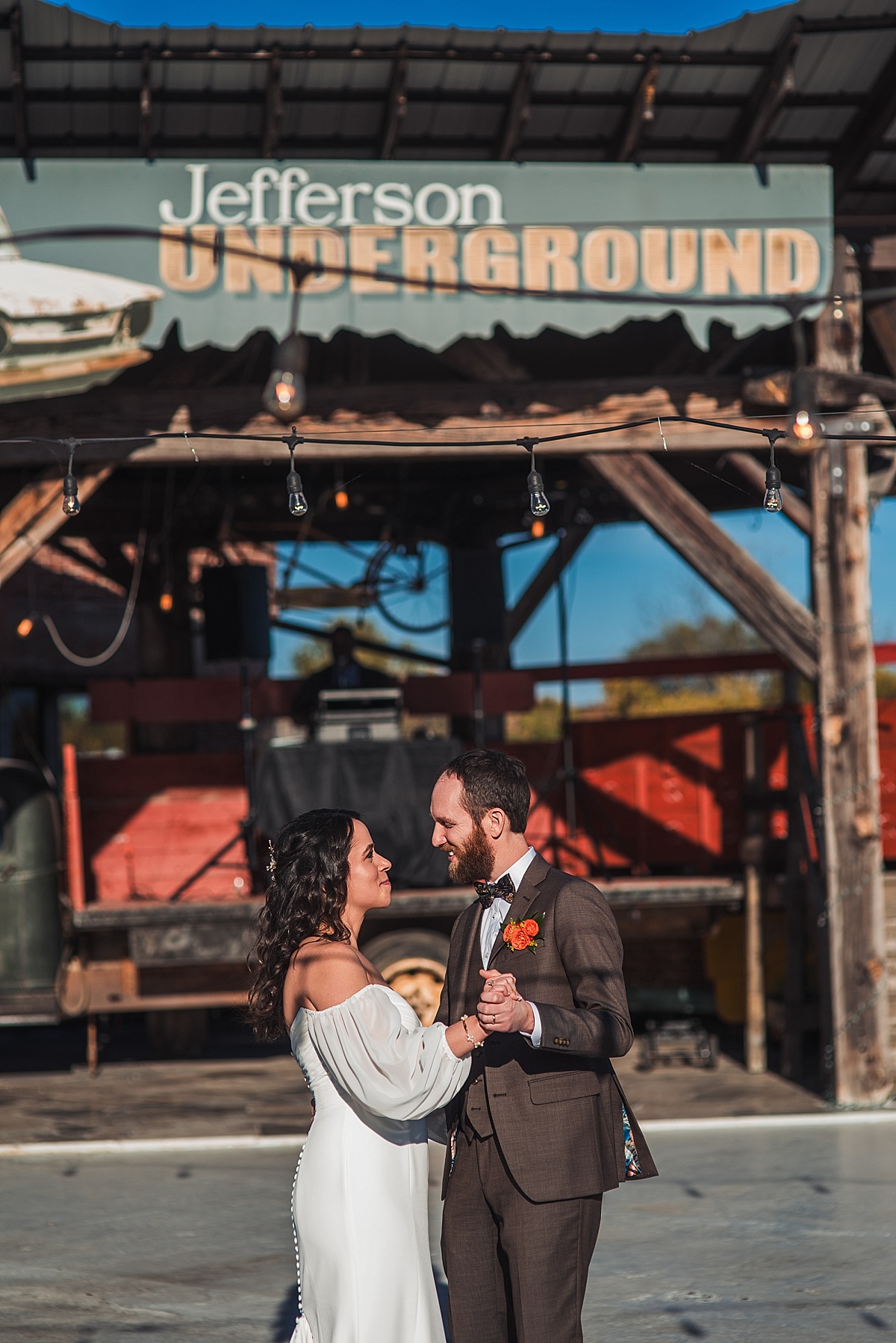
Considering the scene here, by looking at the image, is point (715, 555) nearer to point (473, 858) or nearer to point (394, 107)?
point (394, 107)

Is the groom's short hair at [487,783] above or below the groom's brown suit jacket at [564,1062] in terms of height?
above

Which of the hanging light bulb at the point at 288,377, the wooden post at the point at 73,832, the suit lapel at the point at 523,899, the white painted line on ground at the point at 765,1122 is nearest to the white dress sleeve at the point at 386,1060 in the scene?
the suit lapel at the point at 523,899

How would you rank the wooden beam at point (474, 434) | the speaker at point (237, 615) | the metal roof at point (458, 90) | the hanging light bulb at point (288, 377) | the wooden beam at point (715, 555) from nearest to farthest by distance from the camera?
the hanging light bulb at point (288, 377) → the metal roof at point (458, 90) → the wooden beam at point (474, 434) → the wooden beam at point (715, 555) → the speaker at point (237, 615)

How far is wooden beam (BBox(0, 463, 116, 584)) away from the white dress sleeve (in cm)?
663

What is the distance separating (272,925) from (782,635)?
21.8ft

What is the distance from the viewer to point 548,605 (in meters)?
46.5

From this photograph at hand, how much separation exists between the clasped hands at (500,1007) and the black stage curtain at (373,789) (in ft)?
23.1

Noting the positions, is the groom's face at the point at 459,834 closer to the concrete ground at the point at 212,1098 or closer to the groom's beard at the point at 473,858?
the groom's beard at the point at 473,858

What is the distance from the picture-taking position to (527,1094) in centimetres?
357

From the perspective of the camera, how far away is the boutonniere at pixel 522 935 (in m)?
3.50

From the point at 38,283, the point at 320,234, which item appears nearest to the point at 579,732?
the point at 320,234

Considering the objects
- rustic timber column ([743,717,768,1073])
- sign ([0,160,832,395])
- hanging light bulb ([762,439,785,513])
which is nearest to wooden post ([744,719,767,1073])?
rustic timber column ([743,717,768,1073])

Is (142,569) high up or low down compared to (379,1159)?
up

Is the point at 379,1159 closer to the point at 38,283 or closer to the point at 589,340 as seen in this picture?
the point at 38,283
